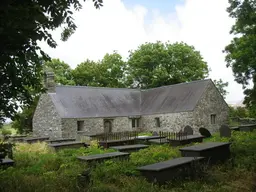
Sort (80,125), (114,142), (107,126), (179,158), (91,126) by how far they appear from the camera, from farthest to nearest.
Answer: (107,126) → (91,126) → (80,125) → (114,142) → (179,158)

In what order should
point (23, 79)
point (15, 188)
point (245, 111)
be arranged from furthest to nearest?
point (245, 111)
point (15, 188)
point (23, 79)

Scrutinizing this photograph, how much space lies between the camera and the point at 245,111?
129ft

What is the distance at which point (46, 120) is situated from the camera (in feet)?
93.0

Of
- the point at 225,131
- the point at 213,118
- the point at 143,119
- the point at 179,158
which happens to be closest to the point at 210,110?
the point at 213,118

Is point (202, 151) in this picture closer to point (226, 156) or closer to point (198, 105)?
point (226, 156)

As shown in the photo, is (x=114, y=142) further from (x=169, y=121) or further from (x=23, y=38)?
(x=23, y=38)

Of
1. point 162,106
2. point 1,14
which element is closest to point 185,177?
point 1,14

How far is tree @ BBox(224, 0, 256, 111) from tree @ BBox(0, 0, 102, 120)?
1012 centimetres

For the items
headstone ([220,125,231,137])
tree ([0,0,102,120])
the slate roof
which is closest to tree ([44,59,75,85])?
the slate roof

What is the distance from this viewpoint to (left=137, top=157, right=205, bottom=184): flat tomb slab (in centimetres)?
809

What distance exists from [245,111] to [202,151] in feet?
105

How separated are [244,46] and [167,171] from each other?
17.0 metres

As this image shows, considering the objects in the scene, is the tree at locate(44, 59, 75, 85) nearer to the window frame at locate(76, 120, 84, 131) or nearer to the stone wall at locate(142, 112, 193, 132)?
the window frame at locate(76, 120, 84, 131)

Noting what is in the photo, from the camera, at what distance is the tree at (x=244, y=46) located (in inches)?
514
